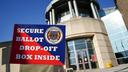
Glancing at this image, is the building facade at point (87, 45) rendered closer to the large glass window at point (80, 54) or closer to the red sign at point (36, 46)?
the large glass window at point (80, 54)

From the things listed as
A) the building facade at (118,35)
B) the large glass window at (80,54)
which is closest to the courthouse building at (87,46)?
the large glass window at (80,54)

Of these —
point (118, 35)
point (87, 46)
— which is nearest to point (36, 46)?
point (87, 46)

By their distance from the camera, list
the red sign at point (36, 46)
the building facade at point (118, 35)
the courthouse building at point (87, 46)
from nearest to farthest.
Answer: the red sign at point (36, 46)
the courthouse building at point (87, 46)
the building facade at point (118, 35)

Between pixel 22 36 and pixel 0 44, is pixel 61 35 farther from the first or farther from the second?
pixel 0 44

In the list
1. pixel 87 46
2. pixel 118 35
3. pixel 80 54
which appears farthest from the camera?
pixel 118 35

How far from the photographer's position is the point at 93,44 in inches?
837

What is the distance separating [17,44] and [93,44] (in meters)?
19.1

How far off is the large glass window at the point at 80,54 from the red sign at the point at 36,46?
57.1 feet

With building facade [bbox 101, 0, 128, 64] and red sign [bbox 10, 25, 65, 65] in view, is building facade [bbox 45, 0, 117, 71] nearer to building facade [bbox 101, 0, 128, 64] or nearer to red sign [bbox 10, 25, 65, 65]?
building facade [bbox 101, 0, 128, 64]

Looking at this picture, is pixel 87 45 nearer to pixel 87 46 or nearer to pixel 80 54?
pixel 87 46

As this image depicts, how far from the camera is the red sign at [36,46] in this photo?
2.69 meters

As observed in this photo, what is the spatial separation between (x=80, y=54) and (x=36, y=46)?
18265 millimetres

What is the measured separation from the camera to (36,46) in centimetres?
274

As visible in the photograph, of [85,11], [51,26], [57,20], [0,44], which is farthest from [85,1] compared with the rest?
[51,26]
